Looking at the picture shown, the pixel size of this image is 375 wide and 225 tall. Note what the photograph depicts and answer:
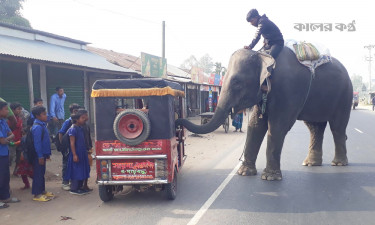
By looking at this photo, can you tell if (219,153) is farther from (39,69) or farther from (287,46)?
(39,69)

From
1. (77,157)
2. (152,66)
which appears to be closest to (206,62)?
(152,66)

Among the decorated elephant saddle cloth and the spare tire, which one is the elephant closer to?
the decorated elephant saddle cloth

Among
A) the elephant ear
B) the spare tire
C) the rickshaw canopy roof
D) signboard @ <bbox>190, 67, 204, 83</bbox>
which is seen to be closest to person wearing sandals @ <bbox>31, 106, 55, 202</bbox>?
the rickshaw canopy roof

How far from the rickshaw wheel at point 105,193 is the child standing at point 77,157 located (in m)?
0.74

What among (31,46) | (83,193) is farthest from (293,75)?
(31,46)

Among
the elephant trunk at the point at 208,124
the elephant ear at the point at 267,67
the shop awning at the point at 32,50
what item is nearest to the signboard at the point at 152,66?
the shop awning at the point at 32,50

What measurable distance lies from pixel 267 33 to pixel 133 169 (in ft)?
12.6

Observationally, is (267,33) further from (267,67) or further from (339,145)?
(339,145)

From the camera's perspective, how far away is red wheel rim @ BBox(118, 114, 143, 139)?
515cm

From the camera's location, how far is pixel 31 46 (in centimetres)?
1181

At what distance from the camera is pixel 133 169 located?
206 inches

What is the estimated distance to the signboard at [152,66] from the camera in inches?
623

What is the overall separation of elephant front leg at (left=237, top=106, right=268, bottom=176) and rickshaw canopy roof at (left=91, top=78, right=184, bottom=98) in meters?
2.72

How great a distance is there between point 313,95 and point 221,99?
7.81ft
